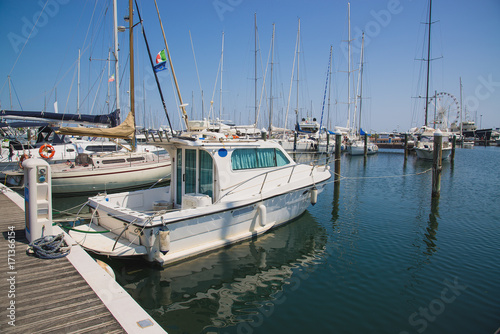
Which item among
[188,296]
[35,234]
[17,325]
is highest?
[35,234]

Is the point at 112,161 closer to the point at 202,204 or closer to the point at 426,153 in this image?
the point at 202,204

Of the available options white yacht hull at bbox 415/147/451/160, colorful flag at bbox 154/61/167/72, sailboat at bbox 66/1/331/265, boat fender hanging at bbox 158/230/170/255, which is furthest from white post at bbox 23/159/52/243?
white yacht hull at bbox 415/147/451/160

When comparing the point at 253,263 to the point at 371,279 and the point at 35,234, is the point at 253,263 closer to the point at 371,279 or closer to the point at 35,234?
the point at 371,279

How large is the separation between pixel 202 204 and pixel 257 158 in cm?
243

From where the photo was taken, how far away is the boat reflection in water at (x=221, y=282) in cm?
519

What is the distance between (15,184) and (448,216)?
18.1m

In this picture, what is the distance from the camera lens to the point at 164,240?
625 cm

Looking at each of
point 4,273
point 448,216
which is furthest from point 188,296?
point 448,216

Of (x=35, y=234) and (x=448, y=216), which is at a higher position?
(x=35, y=234)

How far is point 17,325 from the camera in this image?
3365mm

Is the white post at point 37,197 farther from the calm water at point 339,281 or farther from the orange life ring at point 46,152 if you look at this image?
the orange life ring at point 46,152

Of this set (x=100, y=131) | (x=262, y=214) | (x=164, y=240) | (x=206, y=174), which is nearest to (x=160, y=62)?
(x=100, y=131)

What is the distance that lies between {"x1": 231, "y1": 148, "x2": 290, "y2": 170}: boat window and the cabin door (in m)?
0.73

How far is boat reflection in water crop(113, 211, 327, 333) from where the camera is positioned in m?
5.19
